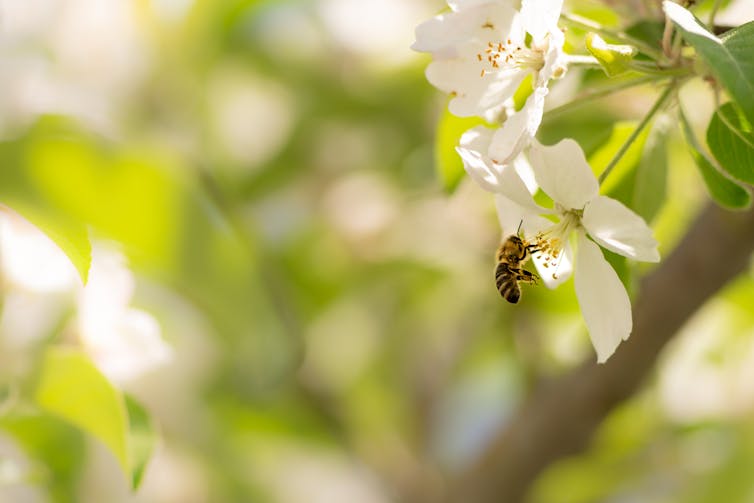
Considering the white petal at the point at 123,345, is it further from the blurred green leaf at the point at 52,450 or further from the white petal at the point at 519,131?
the white petal at the point at 519,131

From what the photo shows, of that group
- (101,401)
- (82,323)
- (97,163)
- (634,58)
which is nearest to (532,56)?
(634,58)

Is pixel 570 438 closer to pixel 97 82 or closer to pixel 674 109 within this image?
pixel 674 109

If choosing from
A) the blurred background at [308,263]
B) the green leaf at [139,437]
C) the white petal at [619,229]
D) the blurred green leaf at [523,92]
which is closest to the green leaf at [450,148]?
the blurred green leaf at [523,92]

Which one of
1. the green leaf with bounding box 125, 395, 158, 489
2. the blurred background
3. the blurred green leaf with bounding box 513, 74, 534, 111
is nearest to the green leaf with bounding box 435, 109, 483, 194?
the blurred green leaf with bounding box 513, 74, 534, 111

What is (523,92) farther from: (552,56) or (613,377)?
(613,377)

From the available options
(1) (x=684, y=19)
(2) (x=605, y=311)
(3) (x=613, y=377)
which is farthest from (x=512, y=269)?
(3) (x=613, y=377)

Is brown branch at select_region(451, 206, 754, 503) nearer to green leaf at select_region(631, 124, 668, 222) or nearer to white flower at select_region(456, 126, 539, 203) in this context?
green leaf at select_region(631, 124, 668, 222)

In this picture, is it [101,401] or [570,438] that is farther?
[570,438]
